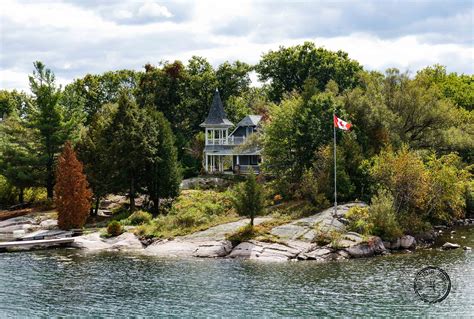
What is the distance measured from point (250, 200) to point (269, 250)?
5.26 metres

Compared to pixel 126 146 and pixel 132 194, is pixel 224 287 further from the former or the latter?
pixel 132 194

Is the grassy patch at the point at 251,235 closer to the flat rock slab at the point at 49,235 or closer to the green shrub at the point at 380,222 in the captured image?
the green shrub at the point at 380,222

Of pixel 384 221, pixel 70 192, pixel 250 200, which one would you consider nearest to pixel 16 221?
pixel 70 192

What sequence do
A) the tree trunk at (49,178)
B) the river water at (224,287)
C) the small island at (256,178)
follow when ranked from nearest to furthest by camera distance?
the river water at (224,287) < the small island at (256,178) < the tree trunk at (49,178)

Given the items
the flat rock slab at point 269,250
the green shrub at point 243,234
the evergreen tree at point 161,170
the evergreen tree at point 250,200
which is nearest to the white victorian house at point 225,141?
the evergreen tree at point 161,170

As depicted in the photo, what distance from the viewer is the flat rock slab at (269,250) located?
142ft

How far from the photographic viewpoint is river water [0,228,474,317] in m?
30.7

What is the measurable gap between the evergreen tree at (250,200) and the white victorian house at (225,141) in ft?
95.7

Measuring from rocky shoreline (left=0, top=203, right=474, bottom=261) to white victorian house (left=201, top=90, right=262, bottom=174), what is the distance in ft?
92.1

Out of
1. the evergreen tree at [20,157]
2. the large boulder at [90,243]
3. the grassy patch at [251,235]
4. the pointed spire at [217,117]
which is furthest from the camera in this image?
the pointed spire at [217,117]

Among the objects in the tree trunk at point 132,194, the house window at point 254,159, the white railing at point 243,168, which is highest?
the house window at point 254,159

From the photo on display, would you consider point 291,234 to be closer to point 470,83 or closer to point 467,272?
point 467,272

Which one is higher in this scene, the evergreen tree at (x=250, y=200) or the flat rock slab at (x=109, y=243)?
the evergreen tree at (x=250, y=200)

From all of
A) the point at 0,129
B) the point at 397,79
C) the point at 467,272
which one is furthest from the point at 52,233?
the point at 397,79
